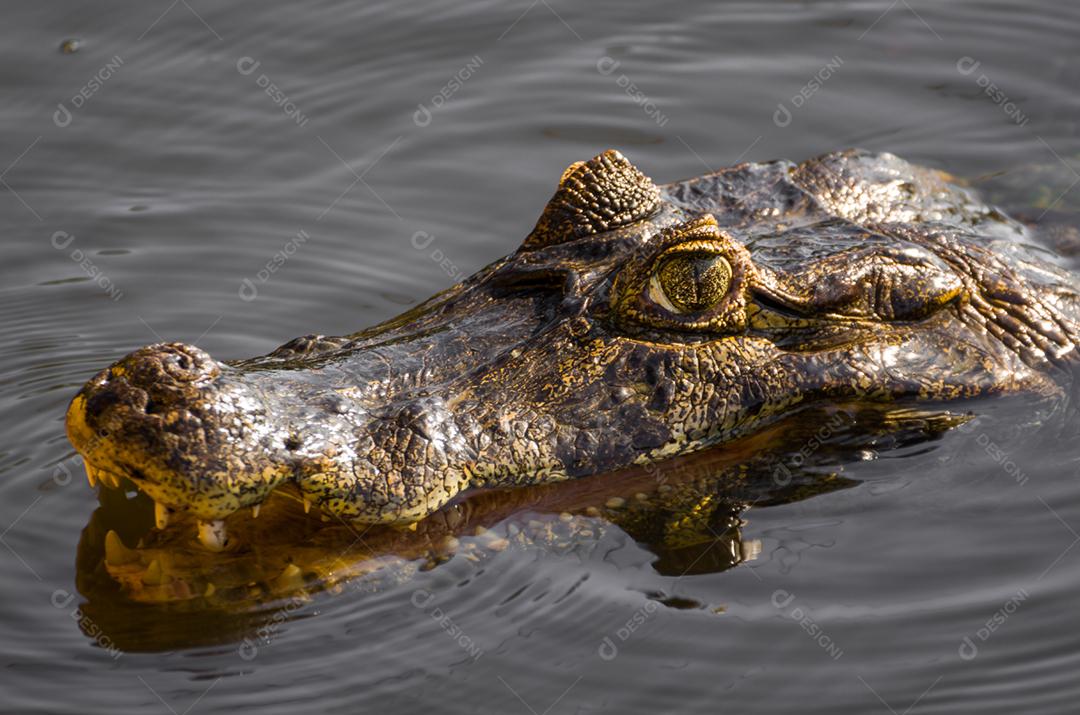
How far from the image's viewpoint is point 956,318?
6.13m

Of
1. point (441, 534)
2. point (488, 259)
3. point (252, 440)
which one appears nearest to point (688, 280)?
point (441, 534)

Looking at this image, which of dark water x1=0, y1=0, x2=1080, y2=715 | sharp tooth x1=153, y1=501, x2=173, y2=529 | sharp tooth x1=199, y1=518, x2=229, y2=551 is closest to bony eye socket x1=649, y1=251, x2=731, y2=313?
dark water x1=0, y1=0, x2=1080, y2=715

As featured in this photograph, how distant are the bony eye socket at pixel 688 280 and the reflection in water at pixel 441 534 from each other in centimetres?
64

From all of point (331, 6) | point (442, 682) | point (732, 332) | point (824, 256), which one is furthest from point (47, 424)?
point (331, 6)

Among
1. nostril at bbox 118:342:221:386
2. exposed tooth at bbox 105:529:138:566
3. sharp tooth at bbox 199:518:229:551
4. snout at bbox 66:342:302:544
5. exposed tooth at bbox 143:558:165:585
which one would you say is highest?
nostril at bbox 118:342:221:386

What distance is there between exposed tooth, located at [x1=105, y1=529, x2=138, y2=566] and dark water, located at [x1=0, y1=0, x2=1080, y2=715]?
18cm

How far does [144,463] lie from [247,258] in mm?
3405

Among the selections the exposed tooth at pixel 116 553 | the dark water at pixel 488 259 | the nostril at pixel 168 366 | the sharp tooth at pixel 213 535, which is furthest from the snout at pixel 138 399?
the dark water at pixel 488 259

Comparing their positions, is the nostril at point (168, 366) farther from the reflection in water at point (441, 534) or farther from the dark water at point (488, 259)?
the dark water at point (488, 259)

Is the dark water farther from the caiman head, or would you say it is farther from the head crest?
the head crest

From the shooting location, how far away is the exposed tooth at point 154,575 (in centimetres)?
518

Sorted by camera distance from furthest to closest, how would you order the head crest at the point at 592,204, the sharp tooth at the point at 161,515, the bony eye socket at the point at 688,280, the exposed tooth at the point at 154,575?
1. the head crest at the point at 592,204
2. the bony eye socket at the point at 688,280
3. the exposed tooth at the point at 154,575
4. the sharp tooth at the point at 161,515

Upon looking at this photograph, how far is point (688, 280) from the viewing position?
18.5ft

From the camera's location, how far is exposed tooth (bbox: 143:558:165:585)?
518cm
